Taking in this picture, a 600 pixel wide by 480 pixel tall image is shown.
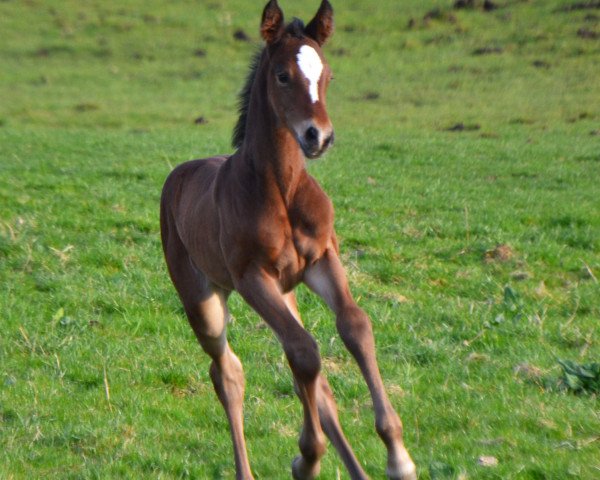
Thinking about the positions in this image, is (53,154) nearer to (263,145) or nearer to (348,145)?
(348,145)

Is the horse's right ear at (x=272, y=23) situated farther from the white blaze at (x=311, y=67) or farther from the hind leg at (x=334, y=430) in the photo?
the hind leg at (x=334, y=430)

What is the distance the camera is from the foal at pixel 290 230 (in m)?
4.99

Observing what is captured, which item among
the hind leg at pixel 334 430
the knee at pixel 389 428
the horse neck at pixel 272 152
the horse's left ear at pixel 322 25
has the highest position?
the horse's left ear at pixel 322 25

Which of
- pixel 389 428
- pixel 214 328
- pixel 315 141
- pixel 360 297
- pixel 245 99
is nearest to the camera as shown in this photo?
pixel 389 428

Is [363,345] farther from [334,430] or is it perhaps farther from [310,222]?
[310,222]

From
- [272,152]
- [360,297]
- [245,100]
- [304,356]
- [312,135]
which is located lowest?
[360,297]

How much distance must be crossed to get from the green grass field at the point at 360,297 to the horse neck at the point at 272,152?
1.50 m

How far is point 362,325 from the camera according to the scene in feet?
16.6

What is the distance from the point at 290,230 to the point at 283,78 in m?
0.73

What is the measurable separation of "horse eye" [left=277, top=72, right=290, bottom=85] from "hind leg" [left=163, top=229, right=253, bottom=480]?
60.0 inches

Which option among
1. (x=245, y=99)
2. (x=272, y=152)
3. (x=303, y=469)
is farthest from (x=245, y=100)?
(x=303, y=469)

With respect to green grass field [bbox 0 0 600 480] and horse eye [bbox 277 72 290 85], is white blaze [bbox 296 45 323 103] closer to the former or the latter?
horse eye [bbox 277 72 290 85]

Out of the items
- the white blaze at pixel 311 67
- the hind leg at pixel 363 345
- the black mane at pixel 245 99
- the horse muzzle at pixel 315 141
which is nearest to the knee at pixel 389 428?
the hind leg at pixel 363 345

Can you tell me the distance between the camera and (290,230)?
211 inches
